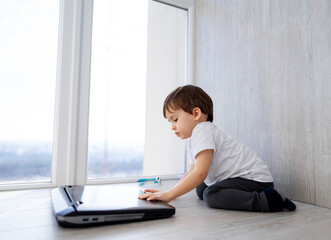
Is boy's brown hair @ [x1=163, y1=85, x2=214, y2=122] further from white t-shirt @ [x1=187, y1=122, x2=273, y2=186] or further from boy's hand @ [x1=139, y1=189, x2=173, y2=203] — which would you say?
boy's hand @ [x1=139, y1=189, x2=173, y2=203]

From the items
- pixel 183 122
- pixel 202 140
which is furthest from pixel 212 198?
pixel 183 122

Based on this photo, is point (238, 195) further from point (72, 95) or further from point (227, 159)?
point (72, 95)

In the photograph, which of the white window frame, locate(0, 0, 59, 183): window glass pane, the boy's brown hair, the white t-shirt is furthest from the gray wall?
locate(0, 0, 59, 183): window glass pane

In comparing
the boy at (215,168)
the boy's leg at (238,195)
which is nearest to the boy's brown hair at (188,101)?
the boy at (215,168)

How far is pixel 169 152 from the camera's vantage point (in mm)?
1748

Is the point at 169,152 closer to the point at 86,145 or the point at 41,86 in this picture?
the point at 86,145

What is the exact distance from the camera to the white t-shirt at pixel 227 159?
3.23ft

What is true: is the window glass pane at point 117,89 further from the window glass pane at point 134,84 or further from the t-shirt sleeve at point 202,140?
the t-shirt sleeve at point 202,140

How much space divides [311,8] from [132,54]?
94cm

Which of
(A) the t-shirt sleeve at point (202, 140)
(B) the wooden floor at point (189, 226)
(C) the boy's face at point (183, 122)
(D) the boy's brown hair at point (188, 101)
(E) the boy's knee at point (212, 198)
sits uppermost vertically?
(D) the boy's brown hair at point (188, 101)

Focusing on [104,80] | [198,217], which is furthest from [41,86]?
[198,217]

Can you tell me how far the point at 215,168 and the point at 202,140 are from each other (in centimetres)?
14

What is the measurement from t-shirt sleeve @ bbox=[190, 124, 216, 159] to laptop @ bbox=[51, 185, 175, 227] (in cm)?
24

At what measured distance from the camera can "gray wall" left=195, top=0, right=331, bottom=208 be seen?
987mm
